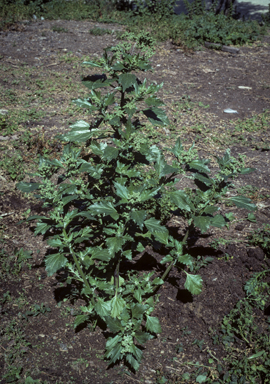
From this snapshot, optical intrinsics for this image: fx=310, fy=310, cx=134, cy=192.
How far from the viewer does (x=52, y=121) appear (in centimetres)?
538

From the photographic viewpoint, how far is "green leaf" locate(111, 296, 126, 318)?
8.01 ft

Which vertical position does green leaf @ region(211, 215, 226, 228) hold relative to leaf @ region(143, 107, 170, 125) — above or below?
below

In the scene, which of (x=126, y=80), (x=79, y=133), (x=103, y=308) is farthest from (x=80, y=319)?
(x=126, y=80)

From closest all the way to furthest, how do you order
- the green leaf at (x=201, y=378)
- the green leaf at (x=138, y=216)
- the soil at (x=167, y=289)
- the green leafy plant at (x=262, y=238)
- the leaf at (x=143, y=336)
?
1. the green leaf at (x=138, y=216)
2. the leaf at (x=143, y=336)
3. the green leaf at (x=201, y=378)
4. the soil at (x=167, y=289)
5. the green leafy plant at (x=262, y=238)

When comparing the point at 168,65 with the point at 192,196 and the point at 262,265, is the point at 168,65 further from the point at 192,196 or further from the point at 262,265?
the point at 262,265

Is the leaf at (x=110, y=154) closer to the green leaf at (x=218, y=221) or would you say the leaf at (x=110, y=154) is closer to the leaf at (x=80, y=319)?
the green leaf at (x=218, y=221)

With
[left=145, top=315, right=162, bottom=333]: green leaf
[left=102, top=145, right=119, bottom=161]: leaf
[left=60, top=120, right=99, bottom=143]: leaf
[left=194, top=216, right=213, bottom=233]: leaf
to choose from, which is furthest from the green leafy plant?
[left=60, top=120, right=99, bottom=143]: leaf

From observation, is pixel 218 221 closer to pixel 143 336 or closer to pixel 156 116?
pixel 156 116

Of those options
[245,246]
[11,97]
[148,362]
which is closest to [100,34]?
[11,97]

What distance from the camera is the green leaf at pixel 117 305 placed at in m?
2.44

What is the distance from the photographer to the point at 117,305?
8.15 feet

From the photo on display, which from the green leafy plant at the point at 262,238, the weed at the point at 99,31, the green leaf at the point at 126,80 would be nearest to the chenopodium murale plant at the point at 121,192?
the green leaf at the point at 126,80

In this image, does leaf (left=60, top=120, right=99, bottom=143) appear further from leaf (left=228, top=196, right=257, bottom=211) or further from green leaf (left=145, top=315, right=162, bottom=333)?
green leaf (left=145, top=315, right=162, bottom=333)

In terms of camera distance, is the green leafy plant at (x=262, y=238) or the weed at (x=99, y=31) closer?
the green leafy plant at (x=262, y=238)
